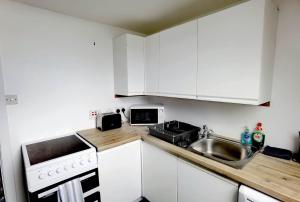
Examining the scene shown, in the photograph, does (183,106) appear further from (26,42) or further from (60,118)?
(26,42)

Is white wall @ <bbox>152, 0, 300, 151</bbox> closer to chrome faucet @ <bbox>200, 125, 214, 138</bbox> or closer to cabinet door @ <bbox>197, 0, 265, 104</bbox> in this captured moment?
chrome faucet @ <bbox>200, 125, 214, 138</bbox>

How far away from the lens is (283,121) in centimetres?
128

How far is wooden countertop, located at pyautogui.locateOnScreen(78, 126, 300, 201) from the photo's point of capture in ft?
2.87

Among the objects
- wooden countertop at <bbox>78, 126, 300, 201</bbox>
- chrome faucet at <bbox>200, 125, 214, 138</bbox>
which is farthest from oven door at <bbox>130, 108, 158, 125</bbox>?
chrome faucet at <bbox>200, 125, 214, 138</bbox>

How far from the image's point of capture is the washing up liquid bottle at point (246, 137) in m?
1.44

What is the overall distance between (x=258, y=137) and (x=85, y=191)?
62.8 inches

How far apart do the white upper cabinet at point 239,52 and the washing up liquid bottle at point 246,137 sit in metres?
0.36

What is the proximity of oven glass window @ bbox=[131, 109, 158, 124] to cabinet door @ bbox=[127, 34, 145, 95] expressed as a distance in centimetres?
27

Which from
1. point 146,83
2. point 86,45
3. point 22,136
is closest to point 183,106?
point 146,83

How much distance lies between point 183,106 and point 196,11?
1.09 m

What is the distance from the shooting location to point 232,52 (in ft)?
3.94

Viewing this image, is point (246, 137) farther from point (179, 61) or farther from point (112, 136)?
point (112, 136)

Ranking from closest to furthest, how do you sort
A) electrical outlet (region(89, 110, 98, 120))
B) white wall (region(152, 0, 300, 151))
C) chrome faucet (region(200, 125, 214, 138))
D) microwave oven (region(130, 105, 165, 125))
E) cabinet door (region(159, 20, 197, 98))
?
white wall (region(152, 0, 300, 151)) < cabinet door (region(159, 20, 197, 98)) < chrome faucet (region(200, 125, 214, 138)) < electrical outlet (region(89, 110, 98, 120)) < microwave oven (region(130, 105, 165, 125))

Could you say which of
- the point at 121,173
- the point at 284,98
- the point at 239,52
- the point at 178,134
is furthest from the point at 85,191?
the point at 284,98
